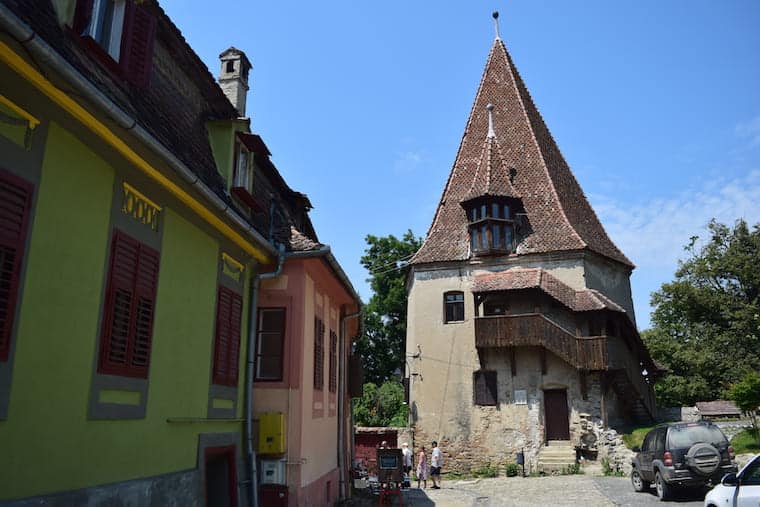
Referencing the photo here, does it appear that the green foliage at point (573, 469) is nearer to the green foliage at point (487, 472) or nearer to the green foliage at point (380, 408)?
the green foliage at point (487, 472)

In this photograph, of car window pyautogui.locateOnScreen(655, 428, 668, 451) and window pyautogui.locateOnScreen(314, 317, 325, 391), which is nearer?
window pyautogui.locateOnScreen(314, 317, 325, 391)

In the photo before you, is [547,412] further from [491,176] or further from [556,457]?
[491,176]

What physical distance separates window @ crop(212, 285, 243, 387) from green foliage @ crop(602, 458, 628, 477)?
1694 cm

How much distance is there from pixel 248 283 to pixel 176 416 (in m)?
3.19

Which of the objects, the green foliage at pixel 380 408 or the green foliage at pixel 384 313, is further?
the green foliage at pixel 384 313

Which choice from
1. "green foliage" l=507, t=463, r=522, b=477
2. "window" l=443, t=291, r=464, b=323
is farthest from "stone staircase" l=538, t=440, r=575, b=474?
"window" l=443, t=291, r=464, b=323

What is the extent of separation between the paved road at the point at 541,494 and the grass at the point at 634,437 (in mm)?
2269

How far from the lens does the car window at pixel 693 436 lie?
13305mm

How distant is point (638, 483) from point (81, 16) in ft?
52.6

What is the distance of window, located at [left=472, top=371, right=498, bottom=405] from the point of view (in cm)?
2530

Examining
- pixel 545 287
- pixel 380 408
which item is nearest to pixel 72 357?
pixel 545 287

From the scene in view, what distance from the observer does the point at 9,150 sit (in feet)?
16.3

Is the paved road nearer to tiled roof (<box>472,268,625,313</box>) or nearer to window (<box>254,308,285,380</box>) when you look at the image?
window (<box>254,308,285,380</box>)

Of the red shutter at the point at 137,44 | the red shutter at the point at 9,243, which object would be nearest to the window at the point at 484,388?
the red shutter at the point at 137,44
